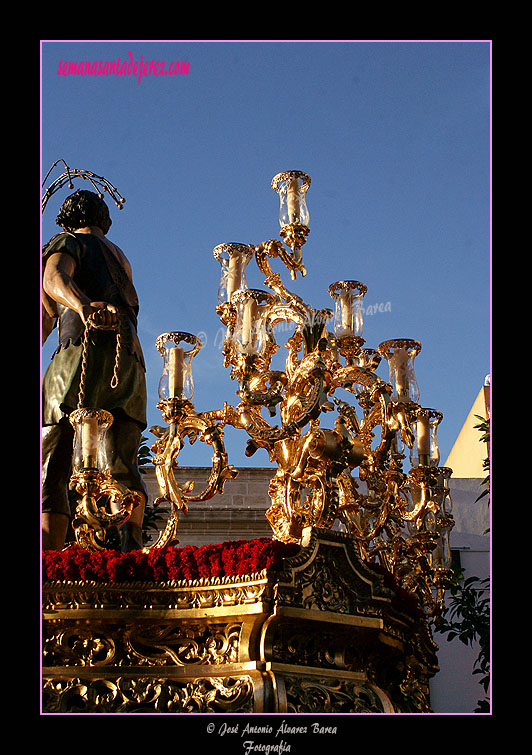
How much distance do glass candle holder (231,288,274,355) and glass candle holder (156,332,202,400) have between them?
1.04ft

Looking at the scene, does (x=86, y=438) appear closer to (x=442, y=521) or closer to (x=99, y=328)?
(x=99, y=328)

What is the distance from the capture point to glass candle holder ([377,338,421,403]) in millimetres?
7305

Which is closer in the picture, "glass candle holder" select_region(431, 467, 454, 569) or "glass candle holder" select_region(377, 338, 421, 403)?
"glass candle holder" select_region(377, 338, 421, 403)

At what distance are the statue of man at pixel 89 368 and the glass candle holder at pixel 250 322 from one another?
3.12 feet

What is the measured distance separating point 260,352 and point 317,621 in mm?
1761

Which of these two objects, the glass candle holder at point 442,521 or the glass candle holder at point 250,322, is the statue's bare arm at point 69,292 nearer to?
the glass candle holder at point 250,322

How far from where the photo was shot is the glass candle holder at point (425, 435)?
7.48m

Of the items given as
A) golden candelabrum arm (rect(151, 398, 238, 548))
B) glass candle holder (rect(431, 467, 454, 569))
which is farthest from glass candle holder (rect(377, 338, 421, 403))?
golden candelabrum arm (rect(151, 398, 238, 548))

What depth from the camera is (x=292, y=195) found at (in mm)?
7332

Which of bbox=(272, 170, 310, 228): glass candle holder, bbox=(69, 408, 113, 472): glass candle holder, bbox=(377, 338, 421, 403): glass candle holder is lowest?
bbox=(69, 408, 113, 472): glass candle holder

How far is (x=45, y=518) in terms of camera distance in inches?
272

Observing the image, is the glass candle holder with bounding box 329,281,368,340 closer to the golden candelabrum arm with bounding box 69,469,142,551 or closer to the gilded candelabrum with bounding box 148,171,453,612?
the gilded candelabrum with bounding box 148,171,453,612
